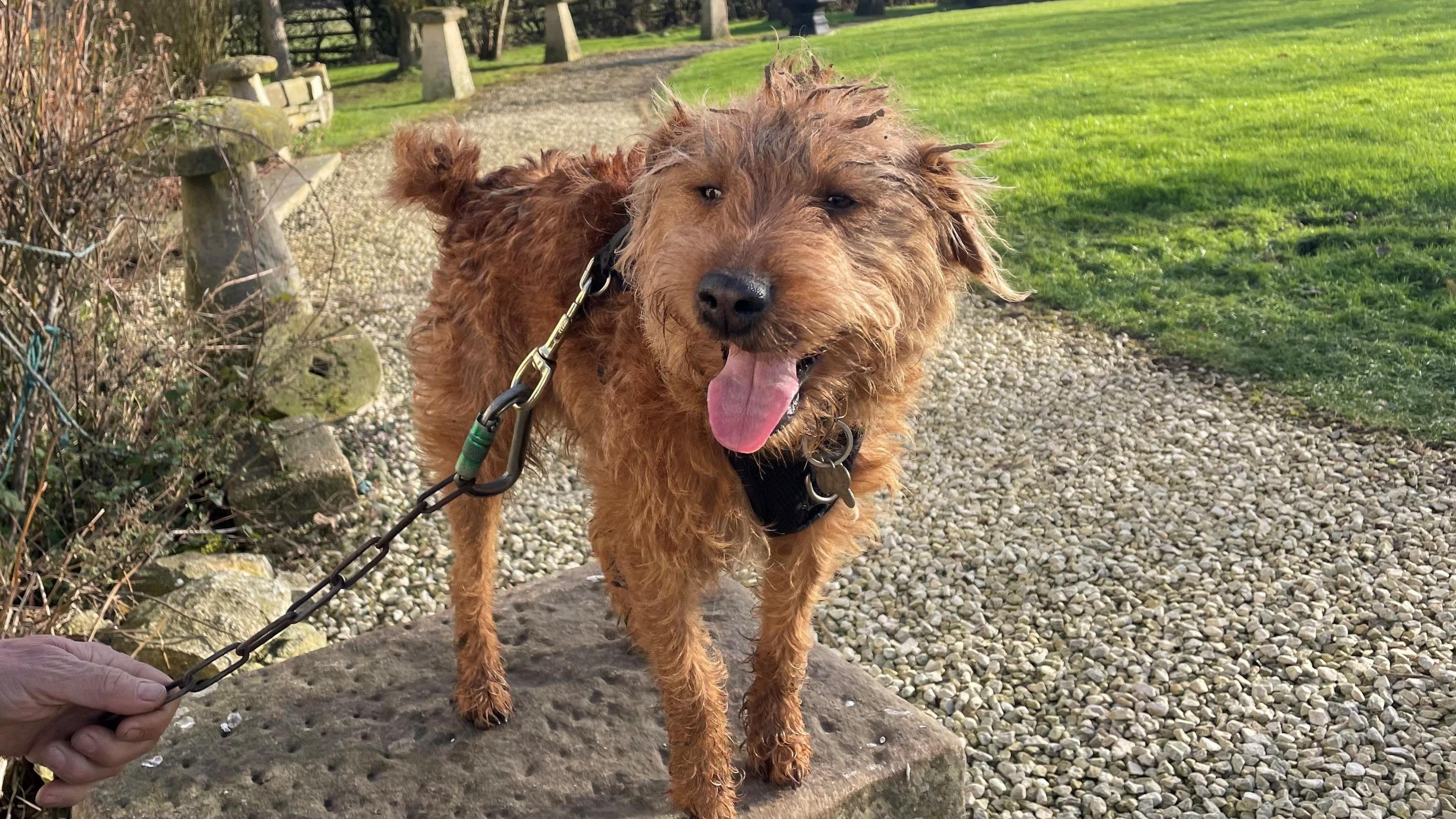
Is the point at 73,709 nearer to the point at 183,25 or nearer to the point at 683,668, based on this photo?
the point at 683,668

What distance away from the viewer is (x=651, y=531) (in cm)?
252

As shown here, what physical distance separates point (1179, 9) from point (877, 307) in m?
21.6

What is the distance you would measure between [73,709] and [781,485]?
150 centimetres

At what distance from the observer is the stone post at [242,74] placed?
11734 millimetres

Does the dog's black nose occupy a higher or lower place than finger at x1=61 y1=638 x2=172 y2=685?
higher

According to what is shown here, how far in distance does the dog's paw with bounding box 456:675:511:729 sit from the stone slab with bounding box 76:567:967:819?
3 centimetres

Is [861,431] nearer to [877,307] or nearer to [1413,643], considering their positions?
[877,307]

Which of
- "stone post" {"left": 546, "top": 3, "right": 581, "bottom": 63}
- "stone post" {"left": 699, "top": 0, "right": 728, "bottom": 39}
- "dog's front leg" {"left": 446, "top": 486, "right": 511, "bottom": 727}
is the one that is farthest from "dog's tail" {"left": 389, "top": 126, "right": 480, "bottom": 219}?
"stone post" {"left": 699, "top": 0, "right": 728, "bottom": 39}

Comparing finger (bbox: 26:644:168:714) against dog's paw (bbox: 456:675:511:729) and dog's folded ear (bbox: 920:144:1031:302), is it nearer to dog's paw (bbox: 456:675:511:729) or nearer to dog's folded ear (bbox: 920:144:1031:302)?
dog's paw (bbox: 456:675:511:729)

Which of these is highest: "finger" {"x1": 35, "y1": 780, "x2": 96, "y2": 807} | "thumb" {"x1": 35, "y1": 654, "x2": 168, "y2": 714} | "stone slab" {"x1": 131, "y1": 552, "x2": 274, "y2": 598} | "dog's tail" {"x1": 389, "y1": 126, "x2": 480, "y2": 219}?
"dog's tail" {"x1": 389, "y1": 126, "x2": 480, "y2": 219}

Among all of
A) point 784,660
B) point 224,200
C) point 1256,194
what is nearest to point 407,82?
point 224,200

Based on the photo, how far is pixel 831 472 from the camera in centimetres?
251

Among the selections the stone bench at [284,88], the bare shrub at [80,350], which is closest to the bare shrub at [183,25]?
the stone bench at [284,88]

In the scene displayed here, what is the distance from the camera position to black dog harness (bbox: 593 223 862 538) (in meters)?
2.44
